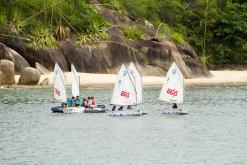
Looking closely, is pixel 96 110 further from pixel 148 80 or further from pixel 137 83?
pixel 148 80

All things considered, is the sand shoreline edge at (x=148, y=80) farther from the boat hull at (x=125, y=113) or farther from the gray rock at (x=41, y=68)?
the boat hull at (x=125, y=113)

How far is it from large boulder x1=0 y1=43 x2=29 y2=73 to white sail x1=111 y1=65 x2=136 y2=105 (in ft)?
82.4

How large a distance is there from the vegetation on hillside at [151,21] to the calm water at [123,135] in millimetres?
18926

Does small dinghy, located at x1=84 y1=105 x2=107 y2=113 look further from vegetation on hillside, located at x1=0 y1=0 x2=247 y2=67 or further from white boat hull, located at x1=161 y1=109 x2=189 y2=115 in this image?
vegetation on hillside, located at x1=0 y1=0 x2=247 y2=67

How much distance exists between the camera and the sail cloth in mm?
58094

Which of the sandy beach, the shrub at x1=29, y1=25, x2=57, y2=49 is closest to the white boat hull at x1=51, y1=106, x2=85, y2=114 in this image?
the sandy beach

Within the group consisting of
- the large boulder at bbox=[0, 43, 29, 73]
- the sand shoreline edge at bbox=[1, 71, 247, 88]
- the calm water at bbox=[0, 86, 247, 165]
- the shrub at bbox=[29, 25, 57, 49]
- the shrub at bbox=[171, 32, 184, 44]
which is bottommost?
the calm water at bbox=[0, 86, 247, 165]

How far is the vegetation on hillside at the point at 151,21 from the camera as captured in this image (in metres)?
84.4

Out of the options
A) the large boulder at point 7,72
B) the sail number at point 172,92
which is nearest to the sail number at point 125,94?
the sail number at point 172,92

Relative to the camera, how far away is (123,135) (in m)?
46.9

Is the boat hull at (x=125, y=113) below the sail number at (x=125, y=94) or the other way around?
below

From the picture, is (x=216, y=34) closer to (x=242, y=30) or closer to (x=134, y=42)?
(x=242, y=30)

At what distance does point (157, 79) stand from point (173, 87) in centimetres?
2545

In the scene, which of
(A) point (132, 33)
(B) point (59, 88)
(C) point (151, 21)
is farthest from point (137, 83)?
(C) point (151, 21)
